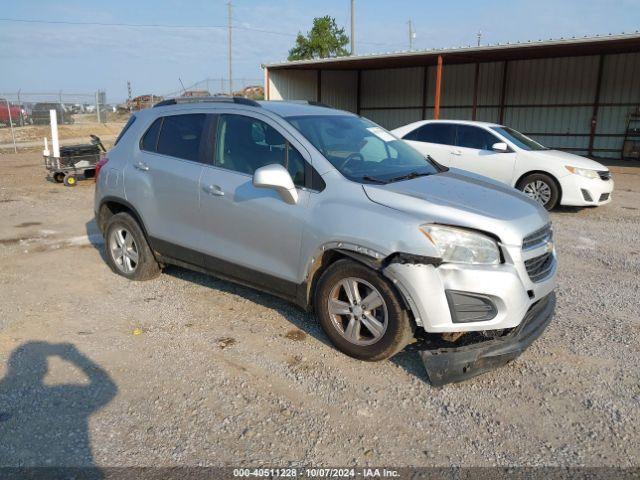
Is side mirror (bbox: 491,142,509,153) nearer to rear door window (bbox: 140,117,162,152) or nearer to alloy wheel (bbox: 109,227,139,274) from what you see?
rear door window (bbox: 140,117,162,152)

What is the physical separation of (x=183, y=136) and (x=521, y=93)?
19325 millimetres

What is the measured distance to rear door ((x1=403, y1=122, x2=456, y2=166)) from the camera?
9.68 meters

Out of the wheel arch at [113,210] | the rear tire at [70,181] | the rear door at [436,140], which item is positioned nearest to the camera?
the wheel arch at [113,210]

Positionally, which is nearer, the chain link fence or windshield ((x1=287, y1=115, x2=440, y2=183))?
windshield ((x1=287, y1=115, x2=440, y2=183))

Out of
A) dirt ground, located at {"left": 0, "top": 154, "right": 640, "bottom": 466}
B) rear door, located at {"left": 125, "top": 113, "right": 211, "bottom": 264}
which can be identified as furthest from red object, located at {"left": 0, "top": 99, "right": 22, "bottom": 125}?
rear door, located at {"left": 125, "top": 113, "right": 211, "bottom": 264}

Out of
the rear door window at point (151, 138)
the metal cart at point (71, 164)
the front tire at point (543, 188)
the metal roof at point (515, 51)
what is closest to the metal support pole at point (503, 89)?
the metal roof at point (515, 51)

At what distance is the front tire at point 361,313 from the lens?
11.2 ft

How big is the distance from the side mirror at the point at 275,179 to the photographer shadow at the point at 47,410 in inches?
67.2

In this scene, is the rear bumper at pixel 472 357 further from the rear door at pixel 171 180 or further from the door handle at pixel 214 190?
the rear door at pixel 171 180

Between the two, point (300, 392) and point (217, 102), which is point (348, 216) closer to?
point (300, 392)

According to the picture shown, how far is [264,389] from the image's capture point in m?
3.43

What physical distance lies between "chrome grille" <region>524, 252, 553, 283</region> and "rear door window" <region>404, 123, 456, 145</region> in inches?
250

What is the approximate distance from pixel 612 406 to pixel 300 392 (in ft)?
6.43

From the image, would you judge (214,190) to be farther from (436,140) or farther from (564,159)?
(564,159)
